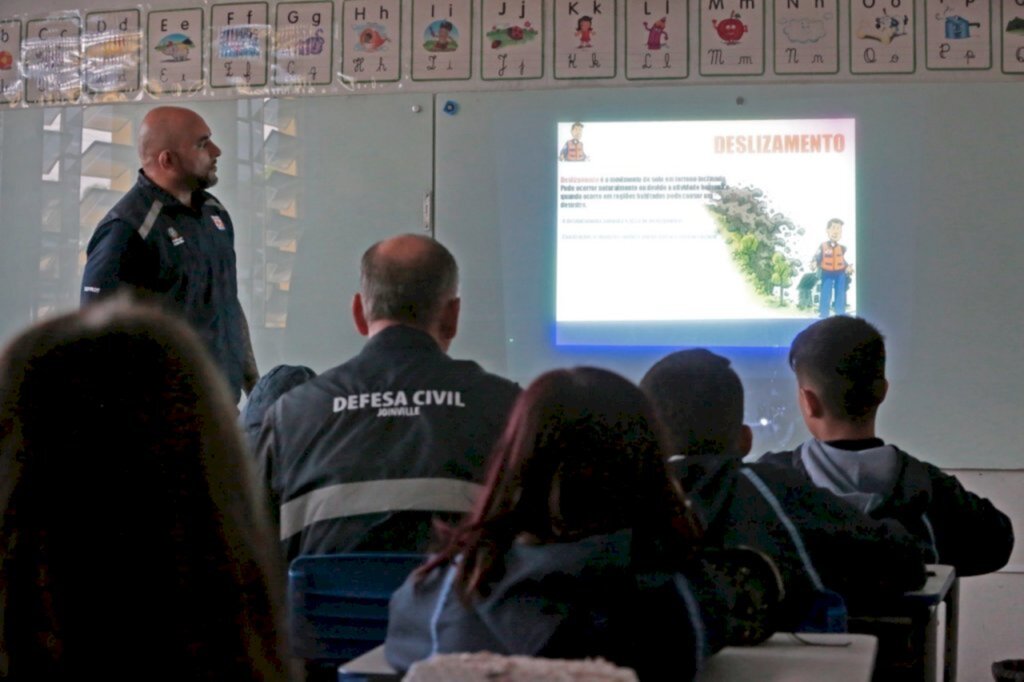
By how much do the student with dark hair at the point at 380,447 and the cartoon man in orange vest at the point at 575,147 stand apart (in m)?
2.15

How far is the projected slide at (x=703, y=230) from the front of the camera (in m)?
4.27

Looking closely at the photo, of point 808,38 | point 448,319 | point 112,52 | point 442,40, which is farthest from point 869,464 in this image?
point 112,52

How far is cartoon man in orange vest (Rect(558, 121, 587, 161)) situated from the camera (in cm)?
438

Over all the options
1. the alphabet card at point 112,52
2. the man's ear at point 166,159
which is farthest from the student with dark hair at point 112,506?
the alphabet card at point 112,52

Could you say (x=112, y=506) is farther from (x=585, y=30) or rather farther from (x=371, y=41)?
(x=371, y=41)

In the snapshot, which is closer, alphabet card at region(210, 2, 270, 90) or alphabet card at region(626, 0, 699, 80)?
alphabet card at region(626, 0, 699, 80)

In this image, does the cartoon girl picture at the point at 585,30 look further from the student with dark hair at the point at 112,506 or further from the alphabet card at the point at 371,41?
the student with dark hair at the point at 112,506

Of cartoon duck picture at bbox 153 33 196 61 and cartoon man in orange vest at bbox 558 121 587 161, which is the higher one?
cartoon duck picture at bbox 153 33 196 61

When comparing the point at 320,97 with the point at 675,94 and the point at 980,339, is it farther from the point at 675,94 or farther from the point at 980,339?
the point at 980,339

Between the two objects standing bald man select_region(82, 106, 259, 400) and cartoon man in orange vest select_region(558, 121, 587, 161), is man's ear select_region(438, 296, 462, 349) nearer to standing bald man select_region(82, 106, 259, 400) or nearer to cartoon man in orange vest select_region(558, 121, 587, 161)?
standing bald man select_region(82, 106, 259, 400)

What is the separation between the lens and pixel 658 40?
172 inches

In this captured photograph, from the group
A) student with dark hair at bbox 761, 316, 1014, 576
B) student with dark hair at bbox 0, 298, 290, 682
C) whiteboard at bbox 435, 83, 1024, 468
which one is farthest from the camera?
whiteboard at bbox 435, 83, 1024, 468

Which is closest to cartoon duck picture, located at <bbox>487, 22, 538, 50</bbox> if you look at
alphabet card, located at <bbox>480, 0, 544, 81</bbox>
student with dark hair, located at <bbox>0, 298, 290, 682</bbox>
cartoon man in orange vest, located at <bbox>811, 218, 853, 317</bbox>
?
alphabet card, located at <bbox>480, 0, 544, 81</bbox>

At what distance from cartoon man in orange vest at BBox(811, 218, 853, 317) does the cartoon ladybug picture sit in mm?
708
